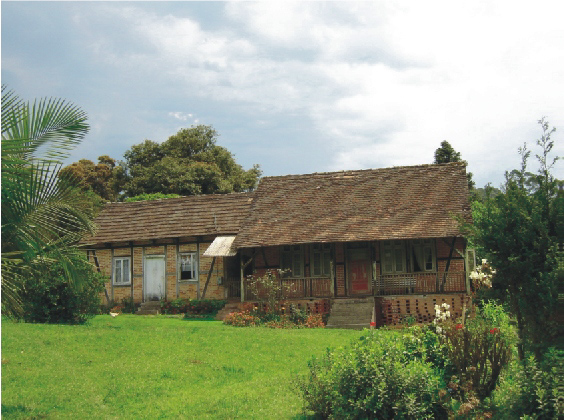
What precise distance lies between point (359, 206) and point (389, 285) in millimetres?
3465

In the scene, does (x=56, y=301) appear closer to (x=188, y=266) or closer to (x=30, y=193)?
(x=188, y=266)

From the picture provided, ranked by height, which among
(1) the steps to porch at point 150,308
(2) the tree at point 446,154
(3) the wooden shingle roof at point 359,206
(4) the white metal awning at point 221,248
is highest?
(2) the tree at point 446,154

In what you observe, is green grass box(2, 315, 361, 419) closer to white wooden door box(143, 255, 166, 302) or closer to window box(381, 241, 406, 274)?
window box(381, 241, 406, 274)

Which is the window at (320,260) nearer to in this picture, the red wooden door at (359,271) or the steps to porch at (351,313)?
the red wooden door at (359,271)

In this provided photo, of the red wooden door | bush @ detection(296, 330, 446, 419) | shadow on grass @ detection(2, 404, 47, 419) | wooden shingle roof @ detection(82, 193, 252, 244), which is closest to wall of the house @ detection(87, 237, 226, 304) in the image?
wooden shingle roof @ detection(82, 193, 252, 244)

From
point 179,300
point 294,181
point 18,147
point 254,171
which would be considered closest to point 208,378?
point 18,147

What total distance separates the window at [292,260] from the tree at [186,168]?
1734 cm

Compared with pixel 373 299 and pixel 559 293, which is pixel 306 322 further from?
pixel 559 293

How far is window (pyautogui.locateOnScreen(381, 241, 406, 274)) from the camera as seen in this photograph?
79.6ft

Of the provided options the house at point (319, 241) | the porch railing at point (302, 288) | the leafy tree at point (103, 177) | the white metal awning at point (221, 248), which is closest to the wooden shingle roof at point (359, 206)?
the house at point (319, 241)

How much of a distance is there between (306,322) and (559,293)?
14223mm

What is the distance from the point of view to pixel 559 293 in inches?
320

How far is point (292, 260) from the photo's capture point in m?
25.6

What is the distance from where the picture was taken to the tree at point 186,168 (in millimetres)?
42094
